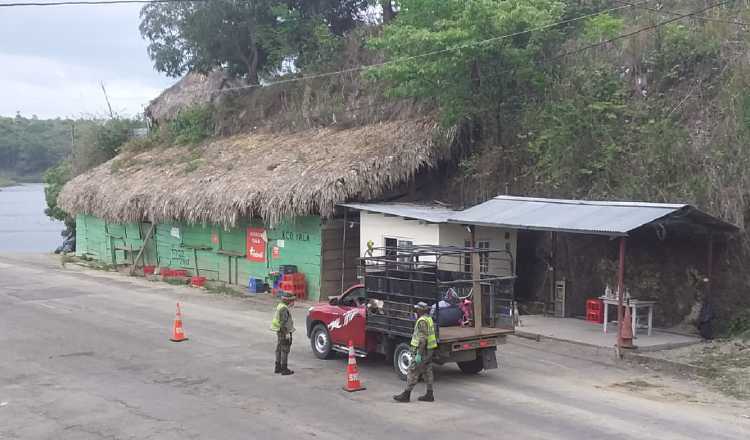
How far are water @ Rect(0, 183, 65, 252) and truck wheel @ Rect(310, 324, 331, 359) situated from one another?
34183 millimetres

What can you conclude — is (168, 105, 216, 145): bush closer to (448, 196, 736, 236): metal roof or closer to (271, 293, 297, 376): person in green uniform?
(448, 196, 736, 236): metal roof

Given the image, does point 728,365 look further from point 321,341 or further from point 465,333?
point 321,341

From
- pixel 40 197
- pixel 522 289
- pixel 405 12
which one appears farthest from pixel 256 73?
pixel 40 197

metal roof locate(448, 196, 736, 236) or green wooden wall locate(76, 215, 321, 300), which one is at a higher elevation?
metal roof locate(448, 196, 736, 236)

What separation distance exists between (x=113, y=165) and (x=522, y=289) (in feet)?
67.8

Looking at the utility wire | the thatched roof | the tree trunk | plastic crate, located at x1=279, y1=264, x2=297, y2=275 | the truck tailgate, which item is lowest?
the truck tailgate

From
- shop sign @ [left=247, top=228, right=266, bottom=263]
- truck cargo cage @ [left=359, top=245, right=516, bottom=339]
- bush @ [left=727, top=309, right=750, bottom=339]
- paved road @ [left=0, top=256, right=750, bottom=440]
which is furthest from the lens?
shop sign @ [left=247, top=228, right=266, bottom=263]

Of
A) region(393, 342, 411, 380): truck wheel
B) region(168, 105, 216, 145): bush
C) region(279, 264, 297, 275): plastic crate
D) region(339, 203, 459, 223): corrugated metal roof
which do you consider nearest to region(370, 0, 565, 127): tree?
region(339, 203, 459, 223): corrugated metal roof

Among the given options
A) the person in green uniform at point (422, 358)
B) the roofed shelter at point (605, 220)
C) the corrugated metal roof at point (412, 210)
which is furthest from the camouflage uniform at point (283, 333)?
the corrugated metal roof at point (412, 210)

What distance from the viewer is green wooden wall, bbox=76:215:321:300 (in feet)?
76.9

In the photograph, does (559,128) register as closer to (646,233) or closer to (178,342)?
(646,233)

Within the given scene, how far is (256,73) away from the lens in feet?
113

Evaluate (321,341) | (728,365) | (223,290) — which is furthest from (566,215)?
(223,290)

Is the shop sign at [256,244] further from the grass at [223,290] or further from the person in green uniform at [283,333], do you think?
the person in green uniform at [283,333]
